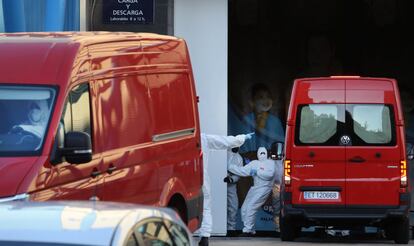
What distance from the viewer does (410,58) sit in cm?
1922

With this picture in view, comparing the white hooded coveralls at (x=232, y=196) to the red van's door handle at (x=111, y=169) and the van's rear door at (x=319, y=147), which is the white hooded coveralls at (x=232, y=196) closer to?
the van's rear door at (x=319, y=147)

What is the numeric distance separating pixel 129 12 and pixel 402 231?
→ 537cm

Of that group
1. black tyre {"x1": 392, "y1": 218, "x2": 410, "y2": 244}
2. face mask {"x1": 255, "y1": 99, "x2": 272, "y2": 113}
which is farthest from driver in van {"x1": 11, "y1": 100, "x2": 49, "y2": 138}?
face mask {"x1": 255, "y1": 99, "x2": 272, "y2": 113}

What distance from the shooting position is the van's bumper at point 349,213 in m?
12.4

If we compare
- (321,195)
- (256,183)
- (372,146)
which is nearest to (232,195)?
(256,183)

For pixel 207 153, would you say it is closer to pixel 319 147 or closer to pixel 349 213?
pixel 319 147

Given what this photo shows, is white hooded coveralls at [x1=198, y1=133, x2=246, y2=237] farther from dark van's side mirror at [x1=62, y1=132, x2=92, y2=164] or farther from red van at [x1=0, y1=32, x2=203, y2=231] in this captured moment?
dark van's side mirror at [x1=62, y1=132, x2=92, y2=164]

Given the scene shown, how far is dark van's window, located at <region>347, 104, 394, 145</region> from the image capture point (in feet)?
40.8

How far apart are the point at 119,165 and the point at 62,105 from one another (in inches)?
35.0

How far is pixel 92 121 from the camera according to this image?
725 cm

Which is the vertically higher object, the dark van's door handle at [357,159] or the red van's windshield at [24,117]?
the red van's windshield at [24,117]

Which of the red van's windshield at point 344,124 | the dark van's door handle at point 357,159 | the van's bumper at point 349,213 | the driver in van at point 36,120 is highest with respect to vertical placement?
the driver in van at point 36,120

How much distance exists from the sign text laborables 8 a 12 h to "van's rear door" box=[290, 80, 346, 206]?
9.39 ft

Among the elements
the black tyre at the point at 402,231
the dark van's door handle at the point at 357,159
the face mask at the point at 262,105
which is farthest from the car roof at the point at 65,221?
the face mask at the point at 262,105
